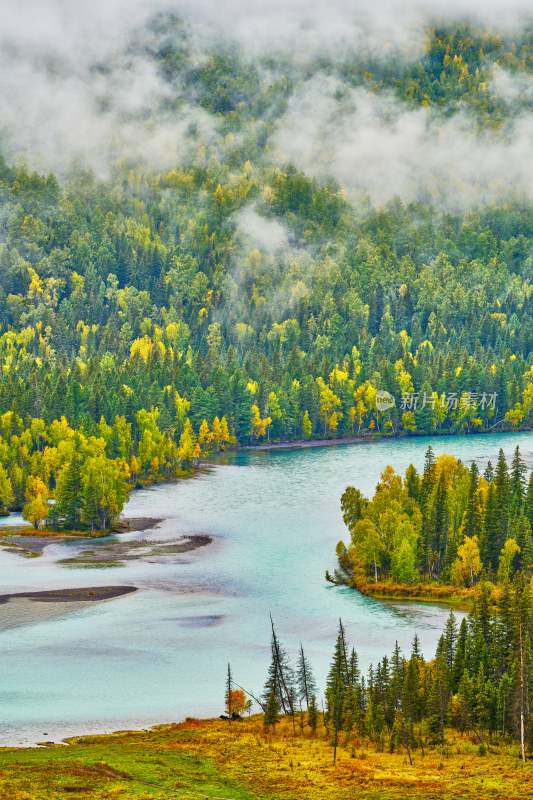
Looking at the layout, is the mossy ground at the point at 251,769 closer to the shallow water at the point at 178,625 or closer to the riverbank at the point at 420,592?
the shallow water at the point at 178,625

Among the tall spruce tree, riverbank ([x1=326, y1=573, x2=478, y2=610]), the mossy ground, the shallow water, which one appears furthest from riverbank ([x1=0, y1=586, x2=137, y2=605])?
the mossy ground

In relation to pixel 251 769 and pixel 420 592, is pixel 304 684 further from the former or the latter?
pixel 420 592

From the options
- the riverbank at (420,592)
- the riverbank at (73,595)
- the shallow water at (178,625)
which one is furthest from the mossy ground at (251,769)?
the riverbank at (73,595)

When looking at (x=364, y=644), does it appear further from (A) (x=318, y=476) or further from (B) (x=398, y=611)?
(A) (x=318, y=476)

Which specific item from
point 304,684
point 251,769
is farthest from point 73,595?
point 251,769

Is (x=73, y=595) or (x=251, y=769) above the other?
(x=73, y=595)
